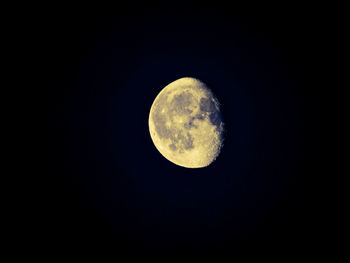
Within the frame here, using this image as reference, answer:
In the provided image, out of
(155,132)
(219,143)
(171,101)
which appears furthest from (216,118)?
(155,132)

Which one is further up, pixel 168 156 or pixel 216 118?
pixel 216 118

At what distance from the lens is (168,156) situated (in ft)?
8.75

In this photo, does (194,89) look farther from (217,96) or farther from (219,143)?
(219,143)

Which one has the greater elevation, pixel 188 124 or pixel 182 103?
pixel 182 103

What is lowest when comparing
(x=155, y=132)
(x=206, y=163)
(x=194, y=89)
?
(x=206, y=163)

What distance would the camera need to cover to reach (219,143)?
A: 2.53 m

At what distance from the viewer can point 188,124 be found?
90.0 inches

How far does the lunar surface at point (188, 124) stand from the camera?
90.1 inches

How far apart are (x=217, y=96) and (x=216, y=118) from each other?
40 cm

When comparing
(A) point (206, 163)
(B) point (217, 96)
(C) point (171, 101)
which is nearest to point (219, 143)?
(A) point (206, 163)

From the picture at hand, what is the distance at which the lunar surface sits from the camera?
7.51ft

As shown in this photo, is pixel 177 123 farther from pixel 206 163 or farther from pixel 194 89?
pixel 206 163

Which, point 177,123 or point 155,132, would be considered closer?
point 177,123

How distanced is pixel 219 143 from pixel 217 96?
639 mm
